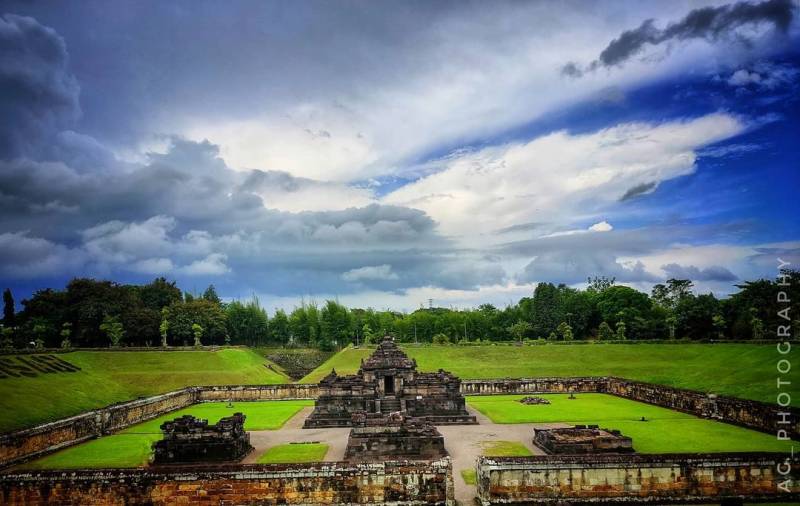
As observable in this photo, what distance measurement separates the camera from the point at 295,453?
1994cm

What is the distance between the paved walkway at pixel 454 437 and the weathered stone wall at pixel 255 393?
30.7 ft

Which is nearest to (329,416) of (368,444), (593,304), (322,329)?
(368,444)

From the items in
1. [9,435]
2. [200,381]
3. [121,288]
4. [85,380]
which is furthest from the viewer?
[121,288]

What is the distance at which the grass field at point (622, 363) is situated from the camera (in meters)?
32.3

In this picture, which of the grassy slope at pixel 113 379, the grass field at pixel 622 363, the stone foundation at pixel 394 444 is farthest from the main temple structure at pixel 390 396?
the grass field at pixel 622 363

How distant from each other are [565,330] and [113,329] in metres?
56.9

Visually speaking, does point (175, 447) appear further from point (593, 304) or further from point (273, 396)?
point (593, 304)

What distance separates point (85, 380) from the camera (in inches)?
1363

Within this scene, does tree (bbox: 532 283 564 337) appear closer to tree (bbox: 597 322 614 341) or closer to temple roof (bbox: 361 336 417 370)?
tree (bbox: 597 322 614 341)

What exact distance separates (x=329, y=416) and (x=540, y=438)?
41.0 ft

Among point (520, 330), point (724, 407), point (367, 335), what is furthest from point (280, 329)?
point (724, 407)

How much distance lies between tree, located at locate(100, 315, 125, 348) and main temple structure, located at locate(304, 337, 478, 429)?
3899cm

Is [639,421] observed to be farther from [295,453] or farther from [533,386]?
[295,453]

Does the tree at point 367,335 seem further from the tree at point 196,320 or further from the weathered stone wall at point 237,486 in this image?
the weathered stone wall at point 237,486
